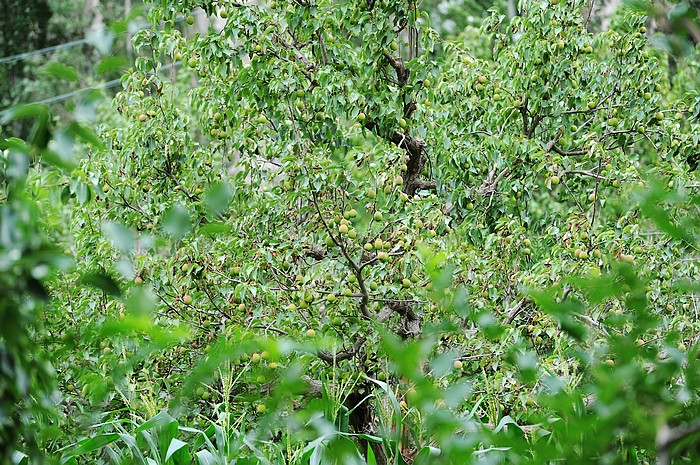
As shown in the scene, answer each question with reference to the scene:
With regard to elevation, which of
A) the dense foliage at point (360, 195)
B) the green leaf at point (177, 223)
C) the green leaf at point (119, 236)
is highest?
the green leaf at point (177, 223)

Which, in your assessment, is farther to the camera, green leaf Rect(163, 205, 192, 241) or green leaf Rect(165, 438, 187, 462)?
green leaf Rect(165, 438, 187, 462)

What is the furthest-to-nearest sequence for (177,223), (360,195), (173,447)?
(360,195) → (173,447) → (177,223)

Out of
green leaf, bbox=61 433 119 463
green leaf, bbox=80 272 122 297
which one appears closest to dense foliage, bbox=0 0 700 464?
green leaf, bbox=61 433 119 463

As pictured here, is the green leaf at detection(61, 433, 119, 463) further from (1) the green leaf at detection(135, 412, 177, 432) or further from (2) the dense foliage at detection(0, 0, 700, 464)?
(2) the dense foliage at detection(0, 0, 700, 464)

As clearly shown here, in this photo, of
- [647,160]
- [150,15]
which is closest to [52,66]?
[150,15]

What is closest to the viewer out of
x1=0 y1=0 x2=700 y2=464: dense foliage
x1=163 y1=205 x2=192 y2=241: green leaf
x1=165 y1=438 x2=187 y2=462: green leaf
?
x1=163 y1=205 x2=192 y2=241: green leaf

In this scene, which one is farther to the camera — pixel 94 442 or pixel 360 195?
pixel 360 195

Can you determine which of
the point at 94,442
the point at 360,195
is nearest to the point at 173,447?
the point at 94,442

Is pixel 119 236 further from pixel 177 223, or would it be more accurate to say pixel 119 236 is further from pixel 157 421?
Result: pixel 157 421

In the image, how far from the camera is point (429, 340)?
97 centimetres

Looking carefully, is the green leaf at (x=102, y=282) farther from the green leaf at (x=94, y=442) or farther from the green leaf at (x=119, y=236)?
the green leaf at (x=94, y=442)

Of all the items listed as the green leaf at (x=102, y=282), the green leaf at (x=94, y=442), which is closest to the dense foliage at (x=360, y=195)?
the green leaf at (x=94, y=442)

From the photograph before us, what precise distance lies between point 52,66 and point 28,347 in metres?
0.30

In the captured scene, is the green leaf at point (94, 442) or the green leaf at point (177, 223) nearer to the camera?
the green leaf at point (177, 223)
